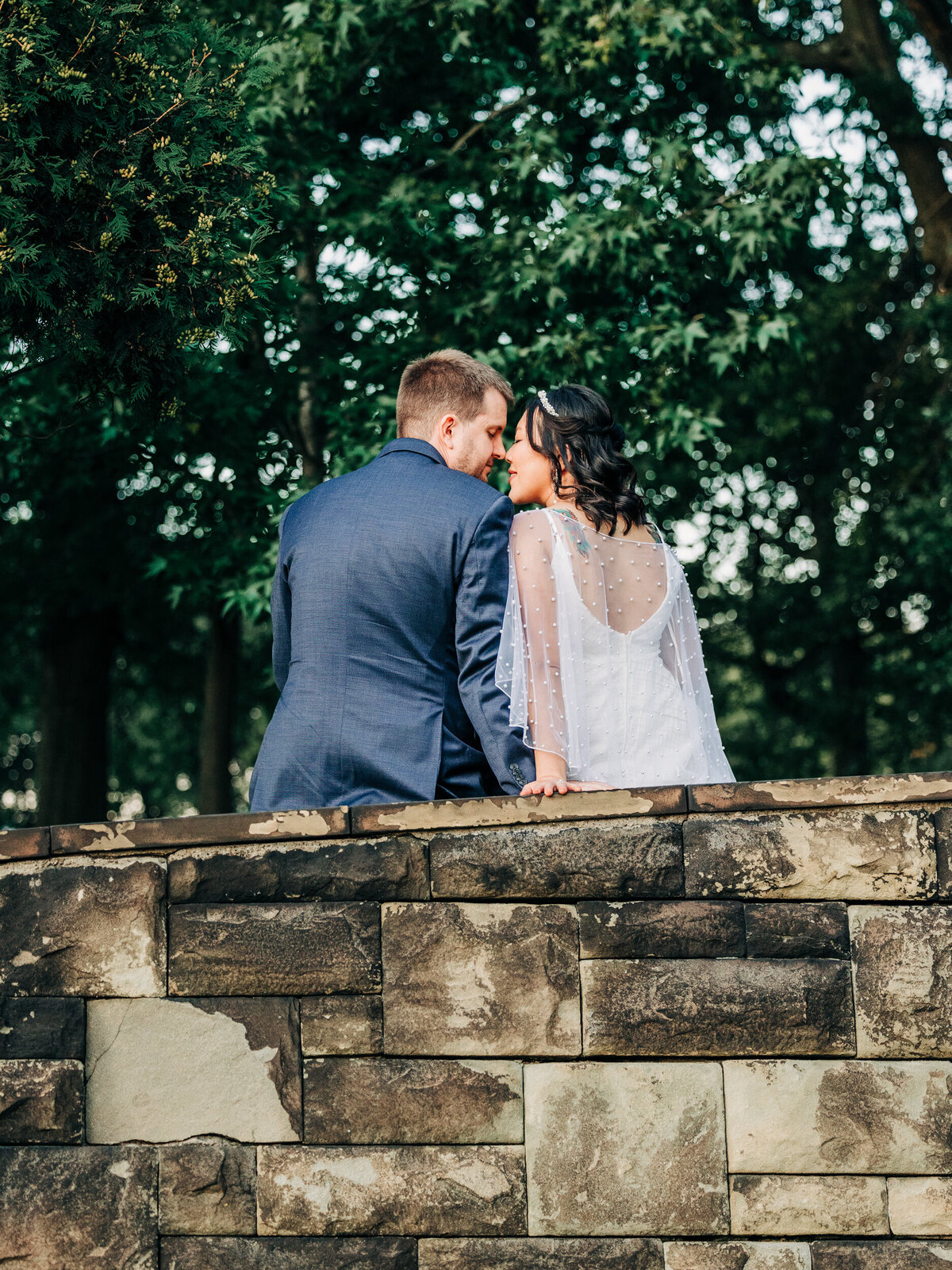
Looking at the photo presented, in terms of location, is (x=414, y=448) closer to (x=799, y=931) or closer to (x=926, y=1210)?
(x=799, y=931)

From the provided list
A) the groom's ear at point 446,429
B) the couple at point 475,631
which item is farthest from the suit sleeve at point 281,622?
the groom's ear at point 446,429

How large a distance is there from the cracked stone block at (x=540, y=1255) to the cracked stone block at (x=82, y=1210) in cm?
64

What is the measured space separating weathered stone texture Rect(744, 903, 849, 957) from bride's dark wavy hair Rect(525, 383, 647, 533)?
106cm

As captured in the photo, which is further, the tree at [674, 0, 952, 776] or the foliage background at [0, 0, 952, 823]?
the tree at [674, 0, 952, 776]

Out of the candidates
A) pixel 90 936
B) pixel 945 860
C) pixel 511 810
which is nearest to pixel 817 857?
pixel 945 860

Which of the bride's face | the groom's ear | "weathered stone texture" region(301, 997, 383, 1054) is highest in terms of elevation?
the groom's ear

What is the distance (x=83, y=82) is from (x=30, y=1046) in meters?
2.55

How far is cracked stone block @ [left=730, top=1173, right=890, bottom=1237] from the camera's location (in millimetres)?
2781

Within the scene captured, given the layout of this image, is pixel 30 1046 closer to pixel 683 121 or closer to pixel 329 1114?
pixel 329 1114

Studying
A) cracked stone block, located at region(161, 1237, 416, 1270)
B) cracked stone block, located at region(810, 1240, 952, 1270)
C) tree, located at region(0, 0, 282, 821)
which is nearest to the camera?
cracked stone block, located at region(810, 1240, 952, 1270)

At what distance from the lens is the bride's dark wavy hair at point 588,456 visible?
3.37 metres

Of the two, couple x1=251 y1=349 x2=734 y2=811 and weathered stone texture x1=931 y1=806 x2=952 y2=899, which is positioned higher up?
couple x1=251 y1=349 x2=734 y2=811

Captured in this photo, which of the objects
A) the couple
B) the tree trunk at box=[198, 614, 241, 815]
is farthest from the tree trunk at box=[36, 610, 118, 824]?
the couple

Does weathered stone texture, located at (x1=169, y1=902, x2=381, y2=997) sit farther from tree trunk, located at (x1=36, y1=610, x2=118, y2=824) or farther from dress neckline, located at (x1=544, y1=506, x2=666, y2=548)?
tree trunk, located at (x1=36, y1=610, x2=118, y2=824)
